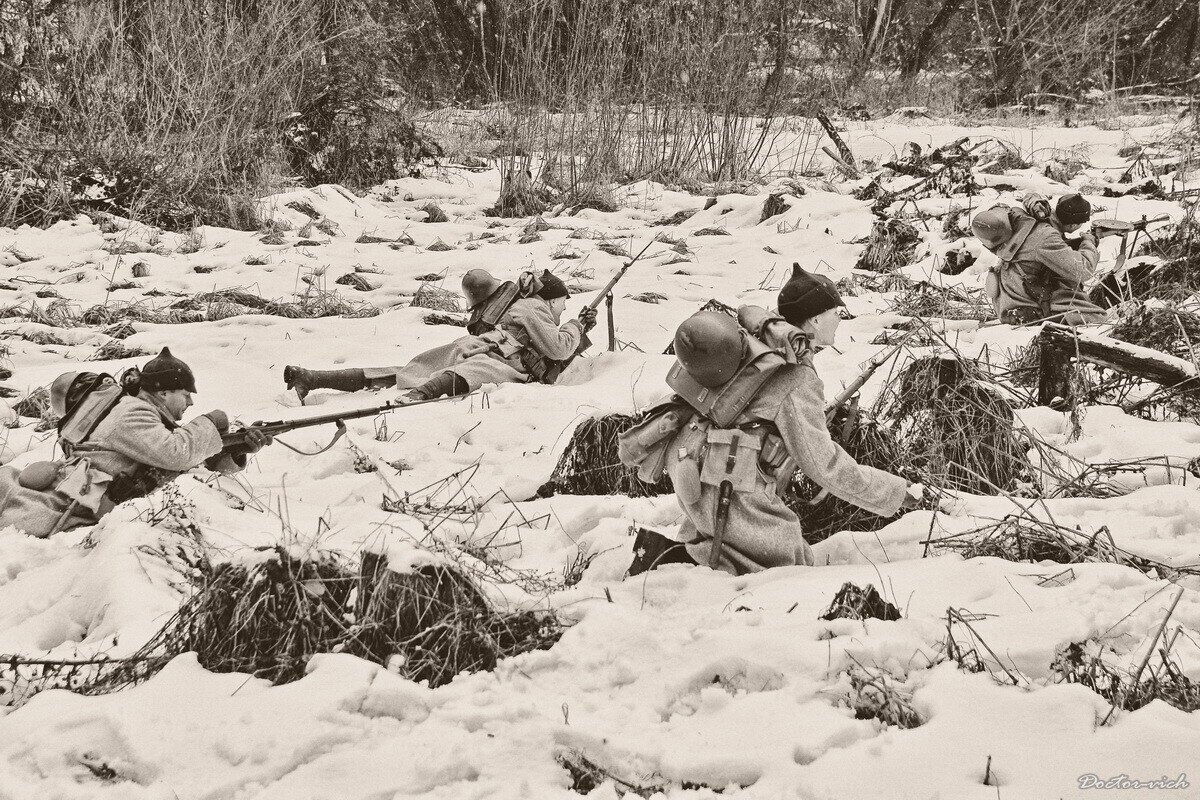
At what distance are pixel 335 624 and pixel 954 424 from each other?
7.88 feet

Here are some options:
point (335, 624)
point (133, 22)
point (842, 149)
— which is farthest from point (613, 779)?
point (133, 22)

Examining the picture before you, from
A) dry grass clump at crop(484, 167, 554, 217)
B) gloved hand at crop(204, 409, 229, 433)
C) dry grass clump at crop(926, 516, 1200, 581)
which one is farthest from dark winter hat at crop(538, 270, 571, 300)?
dry grass clump at crop(484, 167, 554, 217)

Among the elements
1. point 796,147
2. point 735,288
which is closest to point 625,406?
point 735,288

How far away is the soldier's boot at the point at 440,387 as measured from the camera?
16.3ft

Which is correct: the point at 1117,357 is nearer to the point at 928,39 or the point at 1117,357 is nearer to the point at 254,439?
the point at 254,439

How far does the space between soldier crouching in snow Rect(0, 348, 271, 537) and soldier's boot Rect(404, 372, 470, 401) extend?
1.11 meters

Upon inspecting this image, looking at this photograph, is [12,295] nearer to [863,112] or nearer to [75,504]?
[75,504]

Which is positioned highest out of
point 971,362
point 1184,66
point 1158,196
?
point 1184,66

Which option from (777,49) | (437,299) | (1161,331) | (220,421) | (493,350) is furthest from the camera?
(777,49)

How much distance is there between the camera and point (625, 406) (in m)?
4.43

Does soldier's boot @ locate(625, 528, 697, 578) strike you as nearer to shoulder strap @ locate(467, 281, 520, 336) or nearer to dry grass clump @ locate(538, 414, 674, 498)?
dry grass clump @ locate(538, 414, 674, 498)

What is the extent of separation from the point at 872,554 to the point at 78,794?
2.15 m

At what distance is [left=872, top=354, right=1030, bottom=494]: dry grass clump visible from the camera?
143 inches

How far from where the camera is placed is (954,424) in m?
3.72
